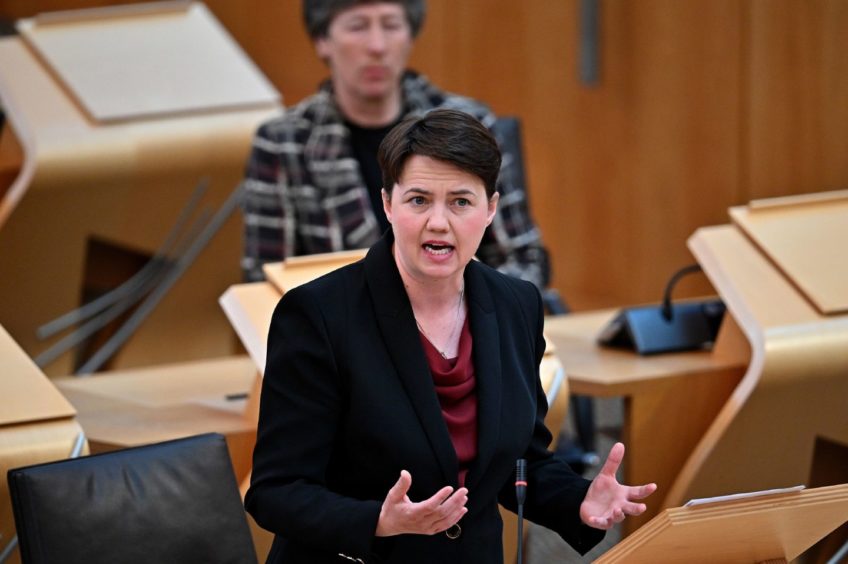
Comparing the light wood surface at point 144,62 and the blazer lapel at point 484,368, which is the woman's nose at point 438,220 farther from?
the light wood surface at point 144,62

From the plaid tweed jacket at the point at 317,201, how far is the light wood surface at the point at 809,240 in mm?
740

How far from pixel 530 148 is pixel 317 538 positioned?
5.01 m

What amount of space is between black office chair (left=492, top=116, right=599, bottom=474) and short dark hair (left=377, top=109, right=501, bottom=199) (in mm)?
2097

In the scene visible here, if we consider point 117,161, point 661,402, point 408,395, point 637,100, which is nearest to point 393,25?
point 117,161

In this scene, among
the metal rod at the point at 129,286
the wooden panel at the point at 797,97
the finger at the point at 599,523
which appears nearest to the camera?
the finger at the point at 599,523

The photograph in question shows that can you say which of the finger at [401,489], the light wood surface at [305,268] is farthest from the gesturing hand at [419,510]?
the light wood surface at [305,268]

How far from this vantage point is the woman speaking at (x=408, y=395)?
2180 mm

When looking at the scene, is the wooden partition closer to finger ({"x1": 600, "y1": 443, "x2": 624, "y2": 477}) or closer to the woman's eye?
the woman's eye

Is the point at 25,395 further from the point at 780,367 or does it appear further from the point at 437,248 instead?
the point at 780,367

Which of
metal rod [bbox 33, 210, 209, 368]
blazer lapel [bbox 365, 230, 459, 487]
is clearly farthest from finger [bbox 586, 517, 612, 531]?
metal rod [bbox 33, 210, 209, 368]

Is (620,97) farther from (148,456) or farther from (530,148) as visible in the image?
(148,456)

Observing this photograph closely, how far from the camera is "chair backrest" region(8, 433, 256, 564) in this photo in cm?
235

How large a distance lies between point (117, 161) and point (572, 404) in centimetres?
162

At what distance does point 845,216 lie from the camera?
11.7ft
